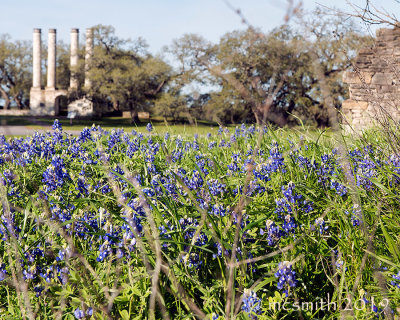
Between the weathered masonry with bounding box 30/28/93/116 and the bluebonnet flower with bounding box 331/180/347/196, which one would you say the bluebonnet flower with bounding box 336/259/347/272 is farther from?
the weathered masonry with bounding box 30/28/93/116

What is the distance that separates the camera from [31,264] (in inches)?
131

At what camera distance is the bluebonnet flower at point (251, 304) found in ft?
8.35

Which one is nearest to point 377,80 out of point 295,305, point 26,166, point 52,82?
point 26,166

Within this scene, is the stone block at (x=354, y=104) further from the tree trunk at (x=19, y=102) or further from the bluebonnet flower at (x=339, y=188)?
the tree trunk at (x=19, y=102)

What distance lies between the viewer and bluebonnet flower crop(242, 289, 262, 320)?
2.55 metres

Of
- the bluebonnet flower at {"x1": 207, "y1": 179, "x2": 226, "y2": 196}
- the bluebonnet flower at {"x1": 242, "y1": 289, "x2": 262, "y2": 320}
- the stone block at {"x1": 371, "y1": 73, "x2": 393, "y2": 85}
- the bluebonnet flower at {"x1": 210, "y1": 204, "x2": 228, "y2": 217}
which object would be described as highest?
the stone block at {"x1": 371, "y1": 73, "x2": 393, "y2": 85}

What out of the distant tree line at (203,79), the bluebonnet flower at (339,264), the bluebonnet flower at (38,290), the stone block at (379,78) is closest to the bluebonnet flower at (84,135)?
the bluebonnet flower at (38,290)

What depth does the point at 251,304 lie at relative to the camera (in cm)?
257

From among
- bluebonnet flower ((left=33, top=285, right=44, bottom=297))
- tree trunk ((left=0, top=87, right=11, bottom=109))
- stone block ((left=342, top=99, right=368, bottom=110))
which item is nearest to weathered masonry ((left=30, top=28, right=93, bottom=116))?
tree trunk ((left=0, top=87, right=11, bottom=109))

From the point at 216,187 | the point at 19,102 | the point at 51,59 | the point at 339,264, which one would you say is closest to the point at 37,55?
the point at 51,59

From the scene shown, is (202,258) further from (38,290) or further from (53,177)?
(53,177)

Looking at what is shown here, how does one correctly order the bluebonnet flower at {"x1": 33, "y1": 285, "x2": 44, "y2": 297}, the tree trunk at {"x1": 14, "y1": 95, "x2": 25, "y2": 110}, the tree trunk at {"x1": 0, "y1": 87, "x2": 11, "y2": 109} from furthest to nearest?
1. the tree trunk at {"x1": 14, "y1": 95, "x2": 25, "y2": 110}
2. the tree trunk at {"x1": 0, "y1": 87, "x2": 11, "y2": 109}
3. the bluebonnet flower at {"x1": 33, "y1": 285, "x2": 44, "y2": 297}

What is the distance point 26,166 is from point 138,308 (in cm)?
309

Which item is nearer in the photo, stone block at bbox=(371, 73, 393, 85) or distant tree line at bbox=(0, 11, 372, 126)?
stone block at bbox=(371, 73, 393, 85)
